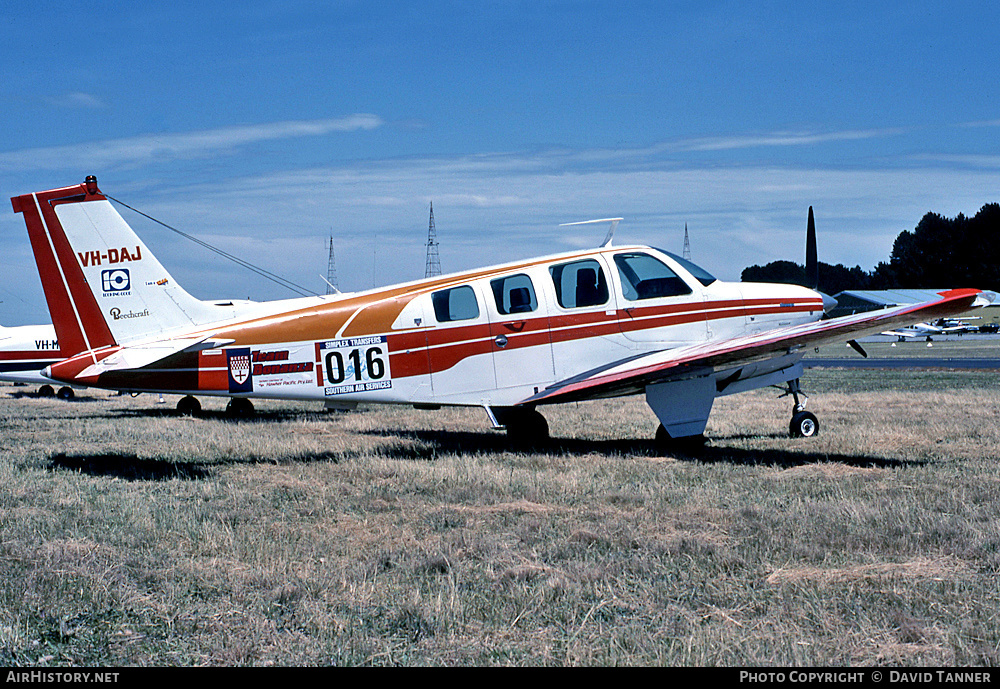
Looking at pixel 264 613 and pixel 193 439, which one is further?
pixel 193 439

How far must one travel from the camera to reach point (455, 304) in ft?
37.5

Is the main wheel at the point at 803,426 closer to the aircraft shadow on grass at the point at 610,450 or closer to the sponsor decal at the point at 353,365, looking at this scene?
the aircraft shadow on grass at the point at 610,450

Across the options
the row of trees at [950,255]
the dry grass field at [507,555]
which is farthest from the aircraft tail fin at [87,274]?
the row of trees at [950,255]

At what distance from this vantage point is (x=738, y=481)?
8.99 m

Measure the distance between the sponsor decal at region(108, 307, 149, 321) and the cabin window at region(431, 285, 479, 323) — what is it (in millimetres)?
4035

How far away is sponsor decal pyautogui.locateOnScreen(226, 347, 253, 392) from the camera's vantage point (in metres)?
11.0

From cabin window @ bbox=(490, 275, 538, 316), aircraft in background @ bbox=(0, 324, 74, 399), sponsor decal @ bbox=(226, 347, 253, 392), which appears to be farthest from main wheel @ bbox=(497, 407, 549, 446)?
aircraft in background @ bbox=(0, 324, 74, 399)

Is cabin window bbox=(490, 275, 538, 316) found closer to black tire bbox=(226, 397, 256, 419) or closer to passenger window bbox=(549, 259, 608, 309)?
passenger window bbox=(549, 259, 608, 309)

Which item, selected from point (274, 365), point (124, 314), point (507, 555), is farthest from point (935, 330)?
point (507, 555)

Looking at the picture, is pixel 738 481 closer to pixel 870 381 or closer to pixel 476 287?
pixel 476 287

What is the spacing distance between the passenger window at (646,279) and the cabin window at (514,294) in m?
1.28

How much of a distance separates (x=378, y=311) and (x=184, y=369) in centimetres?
261

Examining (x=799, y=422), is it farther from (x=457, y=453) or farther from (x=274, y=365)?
(x=274, y=365)
